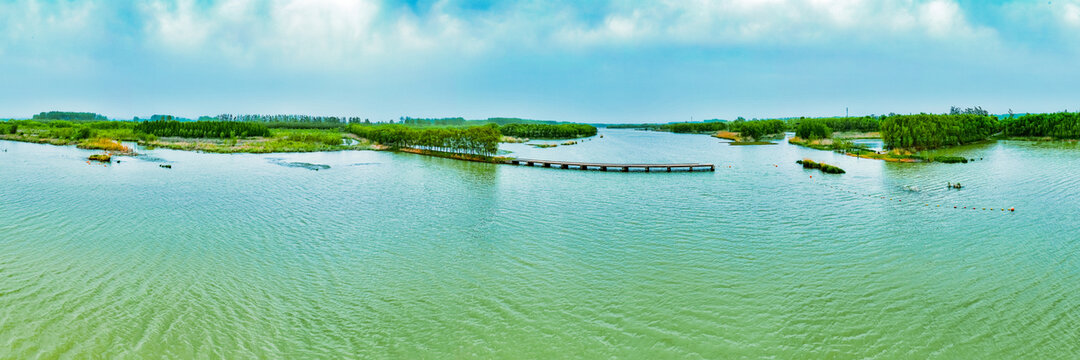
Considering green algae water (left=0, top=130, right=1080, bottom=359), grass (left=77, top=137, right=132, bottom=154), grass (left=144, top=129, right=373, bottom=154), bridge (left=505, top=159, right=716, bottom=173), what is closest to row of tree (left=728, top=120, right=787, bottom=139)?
bridge (left=505, top=159, right=716, bottom=173)

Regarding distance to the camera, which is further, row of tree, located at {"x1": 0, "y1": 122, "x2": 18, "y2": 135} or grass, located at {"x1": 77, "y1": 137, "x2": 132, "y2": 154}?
row of tree, located at {"x1": 0, "y1": 122, "x2": 18, "y2": 135}

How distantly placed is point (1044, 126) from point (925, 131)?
183 ft

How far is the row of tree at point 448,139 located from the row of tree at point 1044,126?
118 m

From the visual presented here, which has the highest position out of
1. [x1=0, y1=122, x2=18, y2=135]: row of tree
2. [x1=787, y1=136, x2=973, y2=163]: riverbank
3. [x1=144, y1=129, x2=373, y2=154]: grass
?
[x1=0, y1=122, x2=18, y2=135]: row of tree

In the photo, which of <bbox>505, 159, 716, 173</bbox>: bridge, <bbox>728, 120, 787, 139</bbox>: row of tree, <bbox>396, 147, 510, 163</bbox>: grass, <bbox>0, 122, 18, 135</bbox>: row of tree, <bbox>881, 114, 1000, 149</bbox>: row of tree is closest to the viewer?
<bbox>505, 159, 716, 173</bbox>: bridge

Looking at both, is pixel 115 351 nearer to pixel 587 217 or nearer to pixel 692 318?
pixel 692 318

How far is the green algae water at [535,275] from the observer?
14.7m

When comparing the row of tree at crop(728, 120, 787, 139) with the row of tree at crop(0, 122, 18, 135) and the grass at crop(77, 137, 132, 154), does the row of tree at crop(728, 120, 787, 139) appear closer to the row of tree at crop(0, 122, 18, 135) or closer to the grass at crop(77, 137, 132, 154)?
the grass at crop(77, 137, 132, 154)

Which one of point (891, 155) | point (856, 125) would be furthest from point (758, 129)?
point (891, 155)

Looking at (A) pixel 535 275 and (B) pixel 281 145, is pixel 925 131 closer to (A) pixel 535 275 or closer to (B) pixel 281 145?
(A) pixel 535 275

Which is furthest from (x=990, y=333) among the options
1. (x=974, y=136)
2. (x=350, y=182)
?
(x=974, y=136)

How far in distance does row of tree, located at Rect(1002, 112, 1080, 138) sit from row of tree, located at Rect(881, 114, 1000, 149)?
14394 mm

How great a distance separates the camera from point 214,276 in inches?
779

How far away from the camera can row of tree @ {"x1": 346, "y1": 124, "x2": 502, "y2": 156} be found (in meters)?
80.0
